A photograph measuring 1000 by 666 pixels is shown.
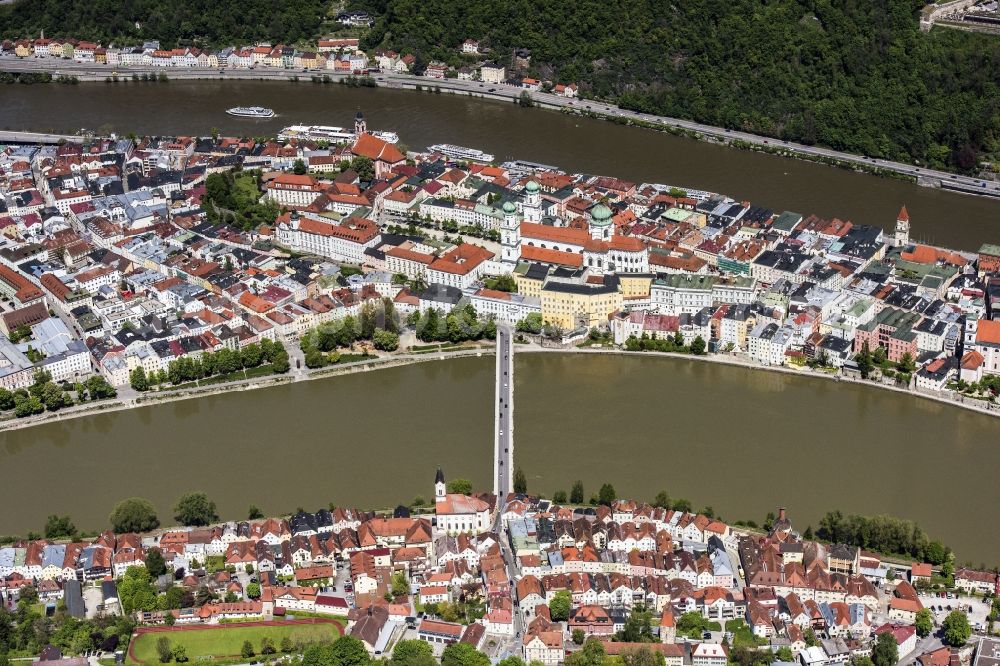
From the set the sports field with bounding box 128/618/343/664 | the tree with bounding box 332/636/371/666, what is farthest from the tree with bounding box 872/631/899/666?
the sports field with bounding box 128/618/343/664

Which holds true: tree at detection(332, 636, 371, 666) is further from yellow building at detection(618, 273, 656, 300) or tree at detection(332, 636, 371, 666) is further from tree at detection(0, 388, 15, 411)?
yellow building at detection(618, 273, 656, 300)

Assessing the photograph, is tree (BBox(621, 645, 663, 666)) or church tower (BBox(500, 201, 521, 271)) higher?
church tower (BBox(500, 201, 521, 271))

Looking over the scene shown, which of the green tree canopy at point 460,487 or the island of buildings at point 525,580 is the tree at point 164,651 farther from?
the green tree canopy at point 460,487

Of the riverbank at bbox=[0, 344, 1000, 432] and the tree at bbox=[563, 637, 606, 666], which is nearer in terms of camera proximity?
the tree at bbox=[563, 637, 606, 666]

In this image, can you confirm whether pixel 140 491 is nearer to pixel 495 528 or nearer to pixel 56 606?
pixel 56 606

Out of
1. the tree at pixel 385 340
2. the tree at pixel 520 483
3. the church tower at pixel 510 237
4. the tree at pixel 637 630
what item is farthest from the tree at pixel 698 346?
the tree at pixel 637 630

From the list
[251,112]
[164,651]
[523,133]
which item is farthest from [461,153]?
[164,651]
